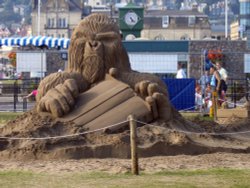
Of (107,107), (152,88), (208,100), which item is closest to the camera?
(107,107)

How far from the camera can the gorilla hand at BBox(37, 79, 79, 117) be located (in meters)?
20.3

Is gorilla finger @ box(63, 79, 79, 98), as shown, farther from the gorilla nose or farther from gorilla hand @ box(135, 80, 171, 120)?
gorilla hand @ box(135, 80, 171, 120)

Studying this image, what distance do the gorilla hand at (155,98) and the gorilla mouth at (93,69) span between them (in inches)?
30.7

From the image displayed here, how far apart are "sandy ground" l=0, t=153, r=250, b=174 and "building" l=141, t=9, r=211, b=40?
388ft

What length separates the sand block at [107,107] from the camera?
20.4 metres

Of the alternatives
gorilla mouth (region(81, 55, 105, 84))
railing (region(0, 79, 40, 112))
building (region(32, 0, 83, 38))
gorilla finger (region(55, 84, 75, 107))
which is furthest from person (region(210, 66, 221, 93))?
building (region(32, 0, 83, 38))

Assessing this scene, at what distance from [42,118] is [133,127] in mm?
3801

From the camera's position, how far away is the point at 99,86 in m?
21.1

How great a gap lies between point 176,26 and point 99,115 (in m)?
122

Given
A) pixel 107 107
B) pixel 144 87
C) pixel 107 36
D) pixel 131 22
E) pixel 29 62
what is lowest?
pixel 107 107

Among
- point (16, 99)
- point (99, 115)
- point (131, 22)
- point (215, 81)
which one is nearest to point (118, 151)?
point (99, 115)

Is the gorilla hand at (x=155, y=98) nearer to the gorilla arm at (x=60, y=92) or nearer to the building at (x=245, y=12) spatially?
the gorilla arm at (x=60, y=92)

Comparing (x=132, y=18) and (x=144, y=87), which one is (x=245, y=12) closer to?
(x=132, y=18)

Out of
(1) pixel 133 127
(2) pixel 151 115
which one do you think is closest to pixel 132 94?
(2) pixel 151 115
